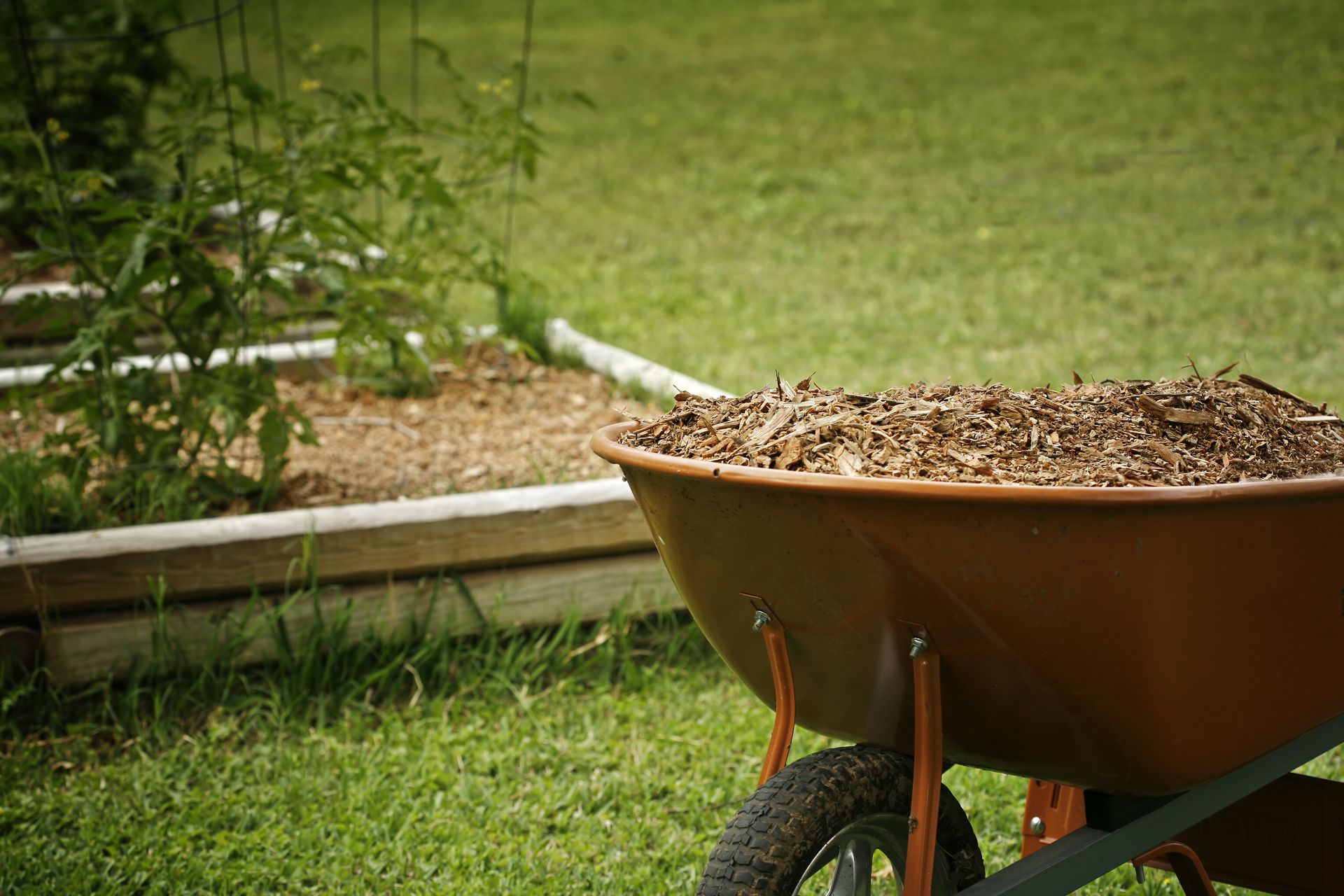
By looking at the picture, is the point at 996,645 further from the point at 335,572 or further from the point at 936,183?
the point at 936,183

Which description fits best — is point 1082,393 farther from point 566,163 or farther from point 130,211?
point 566,163

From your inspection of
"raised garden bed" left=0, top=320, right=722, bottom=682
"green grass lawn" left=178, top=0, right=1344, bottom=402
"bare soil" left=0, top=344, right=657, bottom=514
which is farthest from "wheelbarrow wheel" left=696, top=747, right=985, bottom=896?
"green grass lawn" left=178, top=0, right=1344, bottom=402

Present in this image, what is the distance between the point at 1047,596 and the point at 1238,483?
8.2 inches

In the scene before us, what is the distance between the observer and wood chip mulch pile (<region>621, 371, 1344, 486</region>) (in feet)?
4.14

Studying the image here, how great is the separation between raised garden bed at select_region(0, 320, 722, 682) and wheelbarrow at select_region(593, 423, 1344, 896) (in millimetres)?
1130

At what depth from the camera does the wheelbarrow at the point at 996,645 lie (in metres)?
1.12

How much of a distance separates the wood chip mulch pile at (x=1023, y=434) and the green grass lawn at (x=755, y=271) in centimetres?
92

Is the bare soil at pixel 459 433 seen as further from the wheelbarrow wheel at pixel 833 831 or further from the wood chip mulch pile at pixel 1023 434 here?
the wheelbarrow wheel at pixel 833 831

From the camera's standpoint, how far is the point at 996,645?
47.1 inches

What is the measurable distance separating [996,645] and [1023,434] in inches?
10.7

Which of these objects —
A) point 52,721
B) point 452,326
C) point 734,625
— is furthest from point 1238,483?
point 452,326

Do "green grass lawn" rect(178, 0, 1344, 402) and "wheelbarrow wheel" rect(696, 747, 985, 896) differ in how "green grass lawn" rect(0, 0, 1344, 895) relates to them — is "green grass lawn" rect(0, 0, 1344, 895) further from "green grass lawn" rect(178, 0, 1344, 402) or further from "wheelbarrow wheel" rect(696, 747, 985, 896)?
"wheelbarrow wheel" rect(696, 747, 985, 896)

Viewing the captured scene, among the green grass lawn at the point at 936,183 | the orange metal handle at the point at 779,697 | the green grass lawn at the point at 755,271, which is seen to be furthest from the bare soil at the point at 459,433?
the orange metal handle at the point at 779,697

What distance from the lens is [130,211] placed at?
252 centimetres
